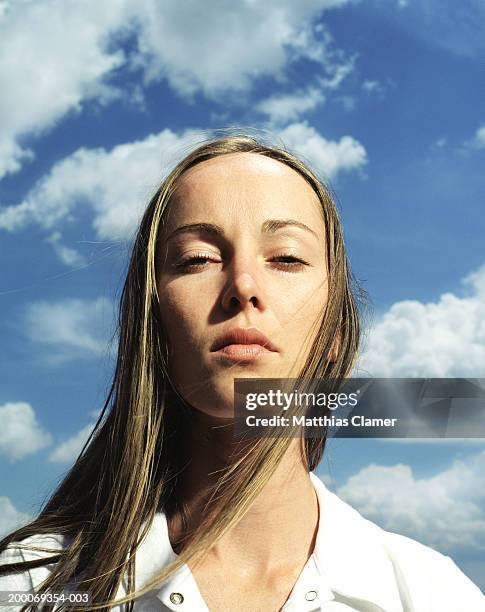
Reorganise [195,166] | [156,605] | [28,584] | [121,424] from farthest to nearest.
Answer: [195,166] → [121,424] → [28,584] → [156,605]

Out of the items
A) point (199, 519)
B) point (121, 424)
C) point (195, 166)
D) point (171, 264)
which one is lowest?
point (199, 519)

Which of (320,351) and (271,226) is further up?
(271,226)

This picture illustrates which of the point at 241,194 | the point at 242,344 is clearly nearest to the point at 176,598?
the point at 242,344

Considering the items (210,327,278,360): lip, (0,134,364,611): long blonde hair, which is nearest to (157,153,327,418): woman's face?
(210,327,278,360): lip

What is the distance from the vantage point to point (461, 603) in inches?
104

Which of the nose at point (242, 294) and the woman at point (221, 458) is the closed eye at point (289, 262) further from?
the nose at point (242, 294)

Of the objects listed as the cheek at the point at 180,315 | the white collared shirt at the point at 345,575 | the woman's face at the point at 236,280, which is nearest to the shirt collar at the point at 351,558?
the white collared shirt at the point at 345,575

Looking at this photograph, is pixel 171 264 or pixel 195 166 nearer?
pixel 171 264

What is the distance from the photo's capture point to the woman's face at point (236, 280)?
95.0 inches

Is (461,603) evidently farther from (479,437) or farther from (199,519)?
(199,519)

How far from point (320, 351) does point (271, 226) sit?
486mm

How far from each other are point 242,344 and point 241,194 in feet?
1.88

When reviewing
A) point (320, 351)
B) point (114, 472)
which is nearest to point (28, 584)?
point (114, 472)

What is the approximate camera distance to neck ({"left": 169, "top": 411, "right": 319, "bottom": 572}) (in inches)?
100
